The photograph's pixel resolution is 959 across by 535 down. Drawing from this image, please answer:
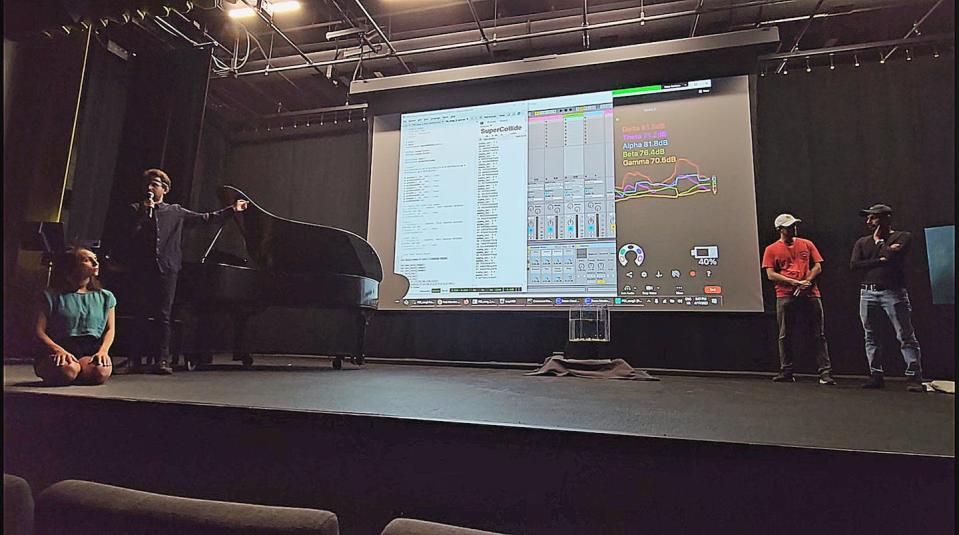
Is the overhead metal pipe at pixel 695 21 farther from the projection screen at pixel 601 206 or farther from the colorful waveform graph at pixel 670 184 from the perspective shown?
the colorful waveform graph at pixel 670 184

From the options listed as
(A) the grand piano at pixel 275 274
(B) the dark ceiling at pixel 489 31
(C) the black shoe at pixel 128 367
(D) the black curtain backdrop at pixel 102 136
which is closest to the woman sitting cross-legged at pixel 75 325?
(C) the black shoe at pixel 128 367

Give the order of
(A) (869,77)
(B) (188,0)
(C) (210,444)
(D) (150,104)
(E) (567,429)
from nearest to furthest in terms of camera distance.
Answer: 1. (B) (188,0)
2. (E) (567,429)
3. (C) (210,444)
4. (D) (150,104)
5. (A) (869,77)

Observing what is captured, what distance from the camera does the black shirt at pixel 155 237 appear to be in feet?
5.24

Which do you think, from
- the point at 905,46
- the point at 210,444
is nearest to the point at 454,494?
the point at 210,444

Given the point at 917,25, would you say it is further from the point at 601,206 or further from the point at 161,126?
the point at 161,126

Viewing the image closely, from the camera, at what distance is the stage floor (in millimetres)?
686

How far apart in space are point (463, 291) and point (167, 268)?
1.21m

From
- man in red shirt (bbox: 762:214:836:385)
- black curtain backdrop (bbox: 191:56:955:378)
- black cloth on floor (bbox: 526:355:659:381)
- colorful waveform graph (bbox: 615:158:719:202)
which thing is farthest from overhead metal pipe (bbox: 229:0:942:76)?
black cloth on floor (bbox: 526:355:659:381)

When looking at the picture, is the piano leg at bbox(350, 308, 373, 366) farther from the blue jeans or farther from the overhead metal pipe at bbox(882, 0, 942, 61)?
the overhead metal pipe at bbox(882, 0, 942, 61)

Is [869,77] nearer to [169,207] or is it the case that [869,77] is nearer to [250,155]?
[169,207]

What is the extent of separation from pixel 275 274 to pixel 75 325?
101cm

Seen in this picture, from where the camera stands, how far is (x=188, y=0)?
526 millimetres

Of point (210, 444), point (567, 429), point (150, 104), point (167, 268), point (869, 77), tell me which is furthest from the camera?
point (869, 77)

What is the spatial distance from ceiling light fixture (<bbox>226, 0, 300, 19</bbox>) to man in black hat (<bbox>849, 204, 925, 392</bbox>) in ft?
9.79
